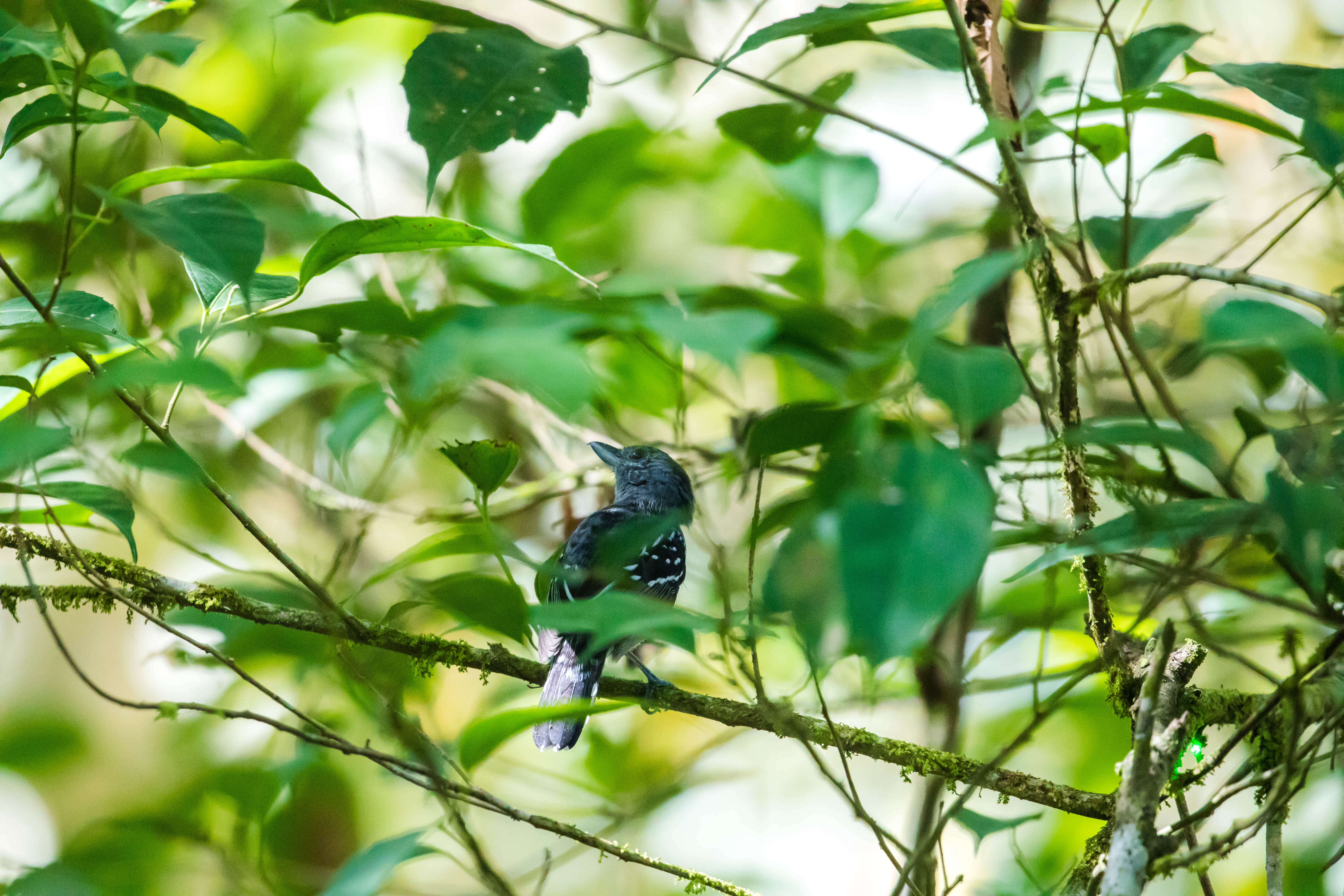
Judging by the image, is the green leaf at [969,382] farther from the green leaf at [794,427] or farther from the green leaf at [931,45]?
the green leaf at [931,45]

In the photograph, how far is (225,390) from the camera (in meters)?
0.64

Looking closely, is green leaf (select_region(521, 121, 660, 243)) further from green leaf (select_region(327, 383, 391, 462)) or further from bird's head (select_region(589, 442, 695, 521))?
bird's head (select_region(589, 442, 695, 521))

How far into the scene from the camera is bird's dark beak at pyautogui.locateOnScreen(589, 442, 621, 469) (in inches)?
118

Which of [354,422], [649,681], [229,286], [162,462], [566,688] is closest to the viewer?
[162,462]

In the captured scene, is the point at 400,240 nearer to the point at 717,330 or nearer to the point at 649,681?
the point at 717,330

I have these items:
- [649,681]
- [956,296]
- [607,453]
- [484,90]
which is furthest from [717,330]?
[607,453]

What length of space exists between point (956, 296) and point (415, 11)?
3.44 ft

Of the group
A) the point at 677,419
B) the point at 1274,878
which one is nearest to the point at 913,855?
the point at 1274,878

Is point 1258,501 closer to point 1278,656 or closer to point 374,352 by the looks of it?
point 1278,656

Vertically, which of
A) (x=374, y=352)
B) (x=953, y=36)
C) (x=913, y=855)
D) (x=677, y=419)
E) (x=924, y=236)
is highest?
(x=953, y=36)

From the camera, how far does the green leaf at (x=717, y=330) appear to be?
57 centimetres

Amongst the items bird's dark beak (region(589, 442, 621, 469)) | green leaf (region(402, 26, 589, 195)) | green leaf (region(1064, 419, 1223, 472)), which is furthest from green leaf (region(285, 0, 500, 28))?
bird's dark beak (region(589, 442, 621, 469))

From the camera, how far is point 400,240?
0.97 meters

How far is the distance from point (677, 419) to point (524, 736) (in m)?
2.48
